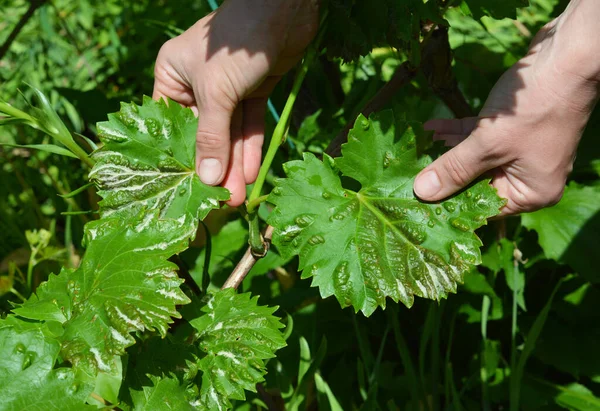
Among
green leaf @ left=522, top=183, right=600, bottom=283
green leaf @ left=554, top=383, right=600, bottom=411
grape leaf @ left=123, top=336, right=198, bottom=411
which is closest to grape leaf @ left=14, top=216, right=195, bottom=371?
grape leaf @ left=123, top=336, right=198, bottom=411

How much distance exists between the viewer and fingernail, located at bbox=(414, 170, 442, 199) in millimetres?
1249

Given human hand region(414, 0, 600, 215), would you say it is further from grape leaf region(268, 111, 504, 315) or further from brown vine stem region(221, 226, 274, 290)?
brown vine stem region(221, 226, 274, 290)

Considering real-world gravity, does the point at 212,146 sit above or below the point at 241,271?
above

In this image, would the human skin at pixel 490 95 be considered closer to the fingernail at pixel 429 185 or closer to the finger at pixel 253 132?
the fingernail at pixel 429 185

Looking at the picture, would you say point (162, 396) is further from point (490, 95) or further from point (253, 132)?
point (490, 95)

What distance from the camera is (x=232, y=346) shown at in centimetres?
116

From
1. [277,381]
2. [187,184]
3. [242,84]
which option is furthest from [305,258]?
[277,381]

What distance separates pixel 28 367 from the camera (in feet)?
3.27

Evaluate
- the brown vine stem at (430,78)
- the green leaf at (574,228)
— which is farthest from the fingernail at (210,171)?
the green leaf at (574,228)

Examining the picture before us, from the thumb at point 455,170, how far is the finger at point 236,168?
411 mm

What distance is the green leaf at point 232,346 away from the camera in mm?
1145

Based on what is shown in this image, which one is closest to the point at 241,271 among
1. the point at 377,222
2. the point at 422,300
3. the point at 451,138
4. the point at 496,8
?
the point at 377,222

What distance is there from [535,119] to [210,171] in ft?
2.24

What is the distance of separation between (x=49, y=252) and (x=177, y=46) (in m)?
0.86
